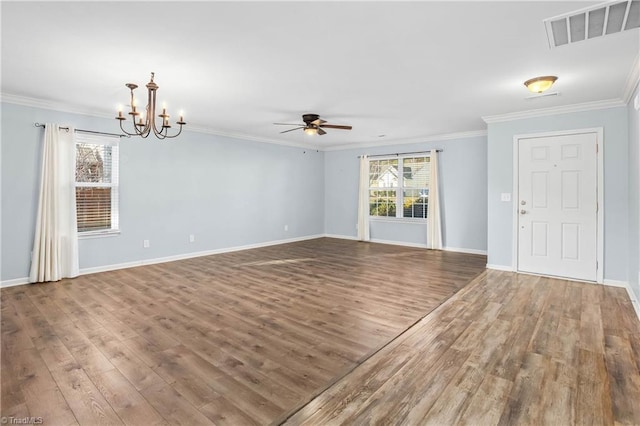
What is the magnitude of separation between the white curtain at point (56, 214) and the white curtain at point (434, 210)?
6591 millimetres

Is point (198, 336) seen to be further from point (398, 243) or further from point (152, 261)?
point (398, 243)

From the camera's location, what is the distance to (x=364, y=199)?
843cm

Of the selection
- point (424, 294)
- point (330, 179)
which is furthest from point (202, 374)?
point (330, 179)

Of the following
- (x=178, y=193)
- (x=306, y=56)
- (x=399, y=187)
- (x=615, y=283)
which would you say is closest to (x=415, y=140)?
(x=399, y=187)

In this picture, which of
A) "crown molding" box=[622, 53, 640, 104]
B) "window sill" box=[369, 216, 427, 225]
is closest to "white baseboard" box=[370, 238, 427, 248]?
"window sill" box=[369, 216, 427, 225]

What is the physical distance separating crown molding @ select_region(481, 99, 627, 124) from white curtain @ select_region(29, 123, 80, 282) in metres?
6.48

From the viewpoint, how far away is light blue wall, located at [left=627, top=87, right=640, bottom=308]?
350cm

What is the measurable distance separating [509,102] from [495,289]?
101 inches

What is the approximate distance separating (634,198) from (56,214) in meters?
7.45

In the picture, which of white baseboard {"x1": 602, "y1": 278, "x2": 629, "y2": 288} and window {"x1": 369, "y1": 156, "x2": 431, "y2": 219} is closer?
white baseboard {"x1": 602, "y1": 278, "x2": 629, "y2": 288}

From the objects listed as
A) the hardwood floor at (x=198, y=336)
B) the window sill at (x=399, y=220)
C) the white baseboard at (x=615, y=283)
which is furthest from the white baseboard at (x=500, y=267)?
the window sill at (x=399, y=220)

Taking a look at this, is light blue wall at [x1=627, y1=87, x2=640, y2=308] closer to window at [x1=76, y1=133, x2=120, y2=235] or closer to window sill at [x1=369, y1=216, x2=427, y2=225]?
window sill at [x1=369, y1=216, x2=427, y2=225]

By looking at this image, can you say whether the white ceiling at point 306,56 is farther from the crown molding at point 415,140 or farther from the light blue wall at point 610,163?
the crown molding at point 415,140

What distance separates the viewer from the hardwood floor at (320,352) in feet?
6.24
